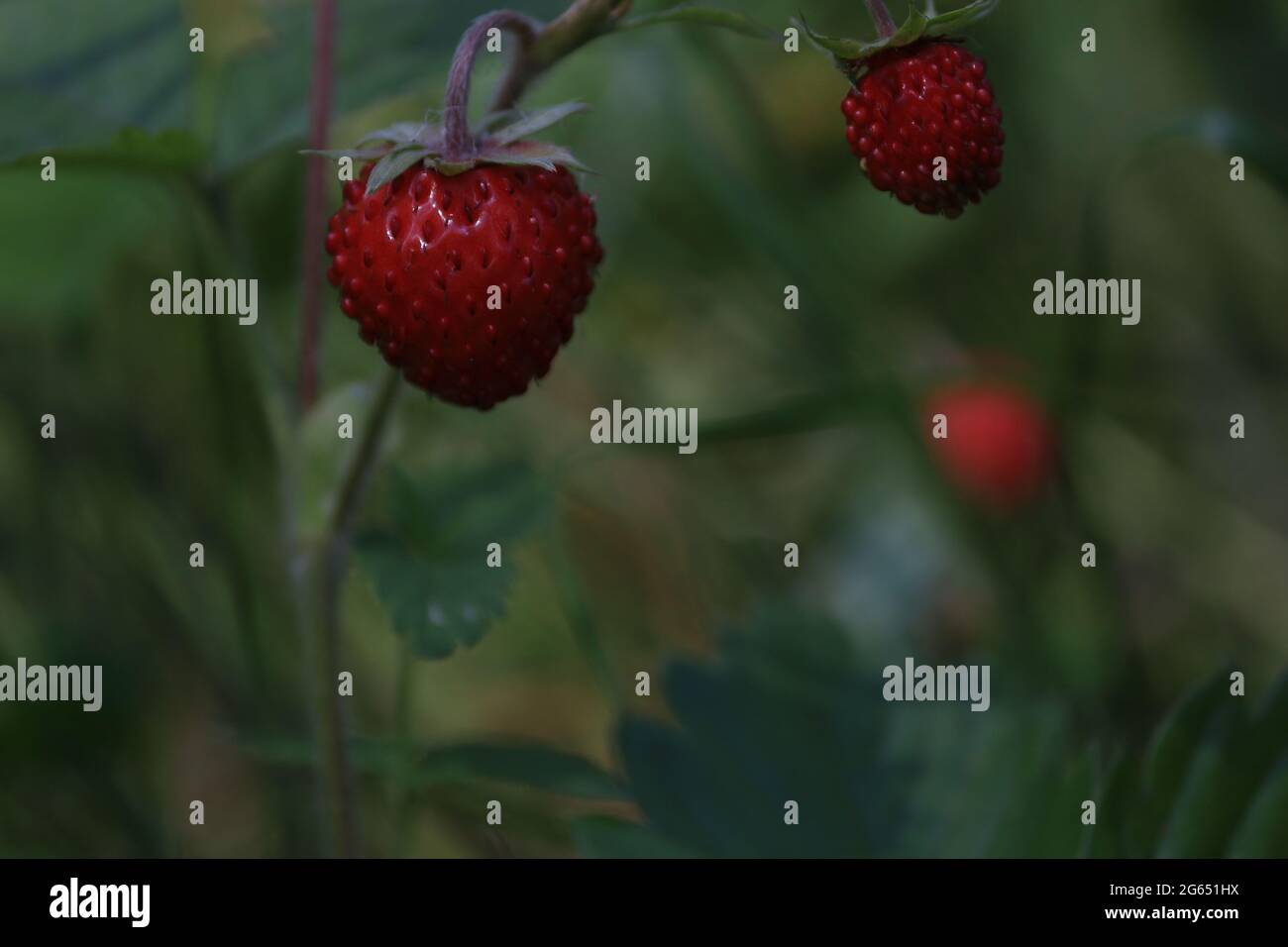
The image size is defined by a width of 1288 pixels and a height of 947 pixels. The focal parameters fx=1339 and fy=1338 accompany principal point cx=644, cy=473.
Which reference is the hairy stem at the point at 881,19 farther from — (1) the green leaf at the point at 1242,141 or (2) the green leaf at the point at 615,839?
(2) the green leaf at the point at 615,839

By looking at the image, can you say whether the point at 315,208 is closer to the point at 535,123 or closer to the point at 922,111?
the point at 535,123

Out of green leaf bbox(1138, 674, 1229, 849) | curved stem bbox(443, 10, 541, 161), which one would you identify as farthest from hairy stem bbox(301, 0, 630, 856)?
green leaf bbox(1138, 674, 1229, 849)

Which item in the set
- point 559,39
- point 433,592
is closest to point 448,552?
point 433,592

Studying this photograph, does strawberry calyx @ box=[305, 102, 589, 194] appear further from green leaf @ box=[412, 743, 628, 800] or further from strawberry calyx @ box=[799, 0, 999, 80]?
green leaf @ box=[412, 743, 628, 800]

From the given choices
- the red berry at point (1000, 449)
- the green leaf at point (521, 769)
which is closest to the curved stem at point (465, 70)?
the green leaf at point (521, 769)

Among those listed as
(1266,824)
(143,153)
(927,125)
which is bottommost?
(1266,824)
